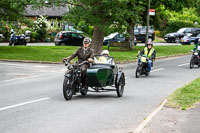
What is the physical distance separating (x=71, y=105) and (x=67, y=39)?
33634mm

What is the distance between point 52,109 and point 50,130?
95.0 inches

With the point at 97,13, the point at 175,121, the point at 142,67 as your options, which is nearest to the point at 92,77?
the point at 175,121

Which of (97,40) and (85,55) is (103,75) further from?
(97,40)

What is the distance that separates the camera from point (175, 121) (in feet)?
30.2

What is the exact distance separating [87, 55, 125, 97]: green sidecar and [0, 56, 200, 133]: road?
0.39m

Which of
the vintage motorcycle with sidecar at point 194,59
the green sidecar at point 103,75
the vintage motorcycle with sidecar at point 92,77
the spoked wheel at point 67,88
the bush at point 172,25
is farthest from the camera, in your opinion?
the bush at point 172,25

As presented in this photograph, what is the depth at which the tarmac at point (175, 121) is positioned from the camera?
27.4 feet

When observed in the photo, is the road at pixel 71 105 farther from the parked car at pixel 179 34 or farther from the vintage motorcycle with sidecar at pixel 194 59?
the parked car at pixel 179 34

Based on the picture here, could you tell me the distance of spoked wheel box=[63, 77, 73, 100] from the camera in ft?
38.8

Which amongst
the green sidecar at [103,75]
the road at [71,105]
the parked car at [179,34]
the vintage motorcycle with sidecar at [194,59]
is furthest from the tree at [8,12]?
the parked car at [179,34]

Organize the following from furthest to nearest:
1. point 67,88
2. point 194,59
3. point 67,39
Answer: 1. point 67,39
2. point 194,59
3. point 67,88

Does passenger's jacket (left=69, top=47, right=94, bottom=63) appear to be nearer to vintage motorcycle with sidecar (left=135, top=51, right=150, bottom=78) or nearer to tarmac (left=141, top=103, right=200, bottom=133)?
tarmac (left=141, top=103, right=200, bottom=133)

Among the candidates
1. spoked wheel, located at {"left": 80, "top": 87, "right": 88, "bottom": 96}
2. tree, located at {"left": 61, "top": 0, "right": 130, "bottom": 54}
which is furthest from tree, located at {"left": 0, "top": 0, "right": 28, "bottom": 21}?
spoked wheel, located at {"left": 80, "top": 87, "right": 88, "bottom": 96}

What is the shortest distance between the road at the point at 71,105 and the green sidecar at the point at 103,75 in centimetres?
39
